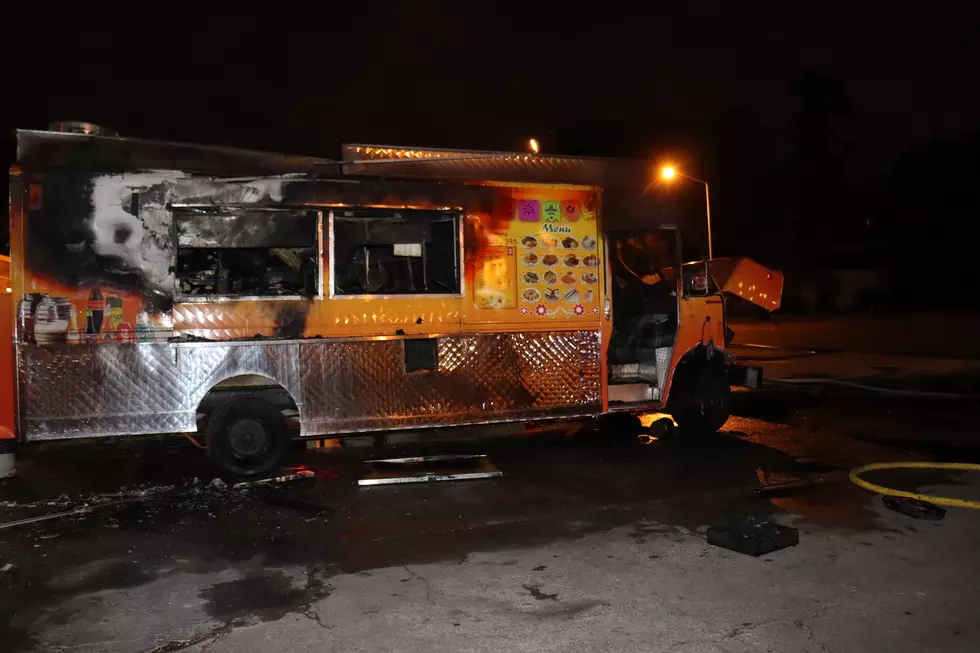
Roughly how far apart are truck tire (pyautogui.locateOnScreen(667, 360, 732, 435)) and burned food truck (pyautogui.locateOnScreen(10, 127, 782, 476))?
289mm

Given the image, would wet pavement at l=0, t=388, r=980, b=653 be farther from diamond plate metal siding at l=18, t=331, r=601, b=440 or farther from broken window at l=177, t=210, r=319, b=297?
broken window at l=177, t=210, r=319, b=297

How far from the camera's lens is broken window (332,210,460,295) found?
792 cm

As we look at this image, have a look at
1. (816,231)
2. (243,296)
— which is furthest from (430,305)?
(816,231)

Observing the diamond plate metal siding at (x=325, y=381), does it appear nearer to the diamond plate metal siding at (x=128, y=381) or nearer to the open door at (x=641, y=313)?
the diamond plate metal siding at (x=128, y=381)

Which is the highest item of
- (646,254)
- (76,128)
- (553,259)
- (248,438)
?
(76,128)

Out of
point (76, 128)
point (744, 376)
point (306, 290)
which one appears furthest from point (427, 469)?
point (76, 128)

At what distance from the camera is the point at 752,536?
5.54 metres

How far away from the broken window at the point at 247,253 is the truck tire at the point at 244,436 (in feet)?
3.65

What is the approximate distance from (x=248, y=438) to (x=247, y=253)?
185 centimetres

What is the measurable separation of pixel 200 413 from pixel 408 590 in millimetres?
3664

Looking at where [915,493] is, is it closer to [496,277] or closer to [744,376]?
[744,376]

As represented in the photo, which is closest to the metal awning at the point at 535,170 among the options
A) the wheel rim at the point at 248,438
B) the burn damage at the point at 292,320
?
the burn damage at the point at 292,320

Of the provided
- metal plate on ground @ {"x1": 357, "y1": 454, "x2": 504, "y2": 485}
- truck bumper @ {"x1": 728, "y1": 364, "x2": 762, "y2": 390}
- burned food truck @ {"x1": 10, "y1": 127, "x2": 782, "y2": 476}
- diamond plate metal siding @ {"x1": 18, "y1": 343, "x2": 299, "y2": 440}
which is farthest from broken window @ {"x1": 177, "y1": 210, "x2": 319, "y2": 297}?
truck bumper @ {"x1": 728, "y1": 364, "x2": 762, "y2": 390}

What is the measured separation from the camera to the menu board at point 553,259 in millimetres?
8461
